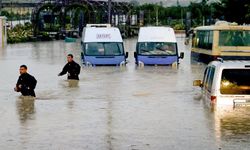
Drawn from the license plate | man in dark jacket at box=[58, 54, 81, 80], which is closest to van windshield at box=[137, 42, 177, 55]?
man in dark jacket at box=[58, 54, 81, 80]

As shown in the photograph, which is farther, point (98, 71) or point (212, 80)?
point (98, 71)

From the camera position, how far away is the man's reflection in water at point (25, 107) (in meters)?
18.4

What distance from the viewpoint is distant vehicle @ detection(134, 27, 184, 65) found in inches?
1510

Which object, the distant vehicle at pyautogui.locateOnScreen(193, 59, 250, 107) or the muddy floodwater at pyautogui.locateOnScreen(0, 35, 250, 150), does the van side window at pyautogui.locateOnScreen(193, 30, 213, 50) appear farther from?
the distant vehicle at pyautogui.locateOnScreen(193, 59, 250, 107)

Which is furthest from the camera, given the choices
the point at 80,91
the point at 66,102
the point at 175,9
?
the point at 175,9

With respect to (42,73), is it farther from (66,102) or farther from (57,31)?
(57,31)

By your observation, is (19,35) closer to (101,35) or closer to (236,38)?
(101,35)

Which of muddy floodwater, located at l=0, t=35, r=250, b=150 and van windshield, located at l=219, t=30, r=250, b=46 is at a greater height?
van windshield, located at l=219, t=30, r=250, b=46

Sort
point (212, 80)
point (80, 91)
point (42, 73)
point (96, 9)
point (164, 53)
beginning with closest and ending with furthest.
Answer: point (212, 80)
point (80, 91)
point (42, 73)
point (164, 53)
point (96, 9)

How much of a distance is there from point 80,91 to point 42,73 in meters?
9.06

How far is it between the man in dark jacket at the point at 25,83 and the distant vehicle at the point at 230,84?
7.07 metres

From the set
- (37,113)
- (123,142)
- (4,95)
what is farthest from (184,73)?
(123,142)

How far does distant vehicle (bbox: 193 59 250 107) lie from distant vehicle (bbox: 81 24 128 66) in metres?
21.5

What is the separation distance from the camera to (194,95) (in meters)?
23.7
